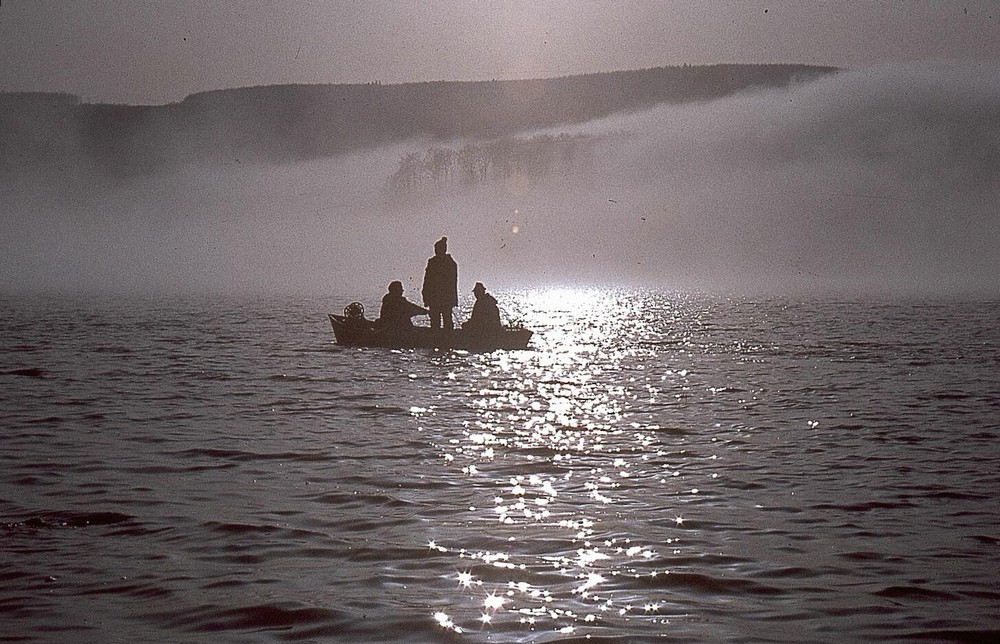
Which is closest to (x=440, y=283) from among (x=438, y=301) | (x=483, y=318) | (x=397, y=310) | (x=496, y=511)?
(x=438, y=301)

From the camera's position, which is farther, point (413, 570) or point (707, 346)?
point (707, 346)

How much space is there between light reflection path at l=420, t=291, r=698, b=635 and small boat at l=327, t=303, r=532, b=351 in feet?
41.5

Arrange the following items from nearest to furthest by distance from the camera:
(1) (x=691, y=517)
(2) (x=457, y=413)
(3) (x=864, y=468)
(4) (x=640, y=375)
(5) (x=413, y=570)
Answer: (5) (x=413, y=570)
(1) (x=691, y=517)
(3) (x=864, y=468)
(2) (x=457, y=413)
(4) (x=640, y=375)

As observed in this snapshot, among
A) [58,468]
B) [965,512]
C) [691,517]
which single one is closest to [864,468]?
[965,512]

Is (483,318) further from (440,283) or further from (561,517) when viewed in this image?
(561,517)

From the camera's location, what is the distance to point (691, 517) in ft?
36.8

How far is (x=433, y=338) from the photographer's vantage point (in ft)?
124

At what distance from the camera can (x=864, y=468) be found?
47.2ft

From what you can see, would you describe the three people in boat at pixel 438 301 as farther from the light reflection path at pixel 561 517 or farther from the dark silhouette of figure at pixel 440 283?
the light reflection path at pixel 561 517

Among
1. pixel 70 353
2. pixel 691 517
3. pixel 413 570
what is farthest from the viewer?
pixel 70 353

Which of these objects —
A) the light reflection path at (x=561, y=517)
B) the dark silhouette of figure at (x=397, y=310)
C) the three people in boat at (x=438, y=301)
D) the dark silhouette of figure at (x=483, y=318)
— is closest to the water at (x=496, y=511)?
the light reflection path at (x=561, y=517)

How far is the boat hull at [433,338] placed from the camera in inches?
1489

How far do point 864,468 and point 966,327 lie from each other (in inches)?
1710

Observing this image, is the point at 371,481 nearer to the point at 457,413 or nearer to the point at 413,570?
the point at 413,570
